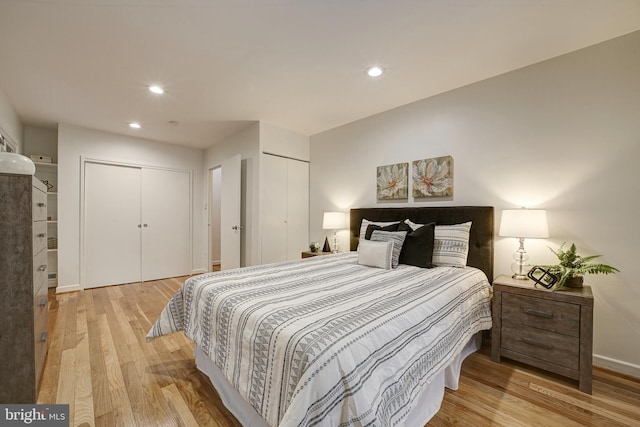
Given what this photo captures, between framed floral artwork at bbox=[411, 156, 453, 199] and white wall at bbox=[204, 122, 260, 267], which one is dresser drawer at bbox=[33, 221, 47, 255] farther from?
framed floral artwork at bbox=[411, 156, 453, 199]

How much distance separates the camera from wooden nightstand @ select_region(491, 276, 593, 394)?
5.57ft

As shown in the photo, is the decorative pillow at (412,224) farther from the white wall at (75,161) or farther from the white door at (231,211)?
the white wall at (75,161)

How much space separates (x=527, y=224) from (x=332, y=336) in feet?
6.13

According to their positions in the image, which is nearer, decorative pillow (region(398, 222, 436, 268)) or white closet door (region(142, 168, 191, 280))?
decorative pillow (region(398, 222, 436, 268))

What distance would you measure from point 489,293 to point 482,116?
1.66 meters

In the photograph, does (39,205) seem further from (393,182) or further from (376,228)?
(393,182)

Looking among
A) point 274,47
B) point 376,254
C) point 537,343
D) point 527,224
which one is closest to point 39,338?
point 376,254

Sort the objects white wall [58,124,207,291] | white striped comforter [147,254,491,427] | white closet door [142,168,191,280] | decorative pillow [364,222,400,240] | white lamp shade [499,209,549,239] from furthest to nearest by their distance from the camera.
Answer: white closet door [142,168,191,280]
white wall [58,124,207,291]
decorative pillow [364,222,400,240]
white lamp shade [499,209,549,239]
white striped comforter [147,254,491,427]

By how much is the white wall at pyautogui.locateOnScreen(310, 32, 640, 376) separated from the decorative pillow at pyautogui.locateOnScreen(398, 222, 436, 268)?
1.99ft

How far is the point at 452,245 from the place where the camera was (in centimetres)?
240

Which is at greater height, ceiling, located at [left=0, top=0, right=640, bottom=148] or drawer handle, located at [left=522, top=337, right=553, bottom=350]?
ceiling, located at [left=0, top=0, right=640, bottom=148]

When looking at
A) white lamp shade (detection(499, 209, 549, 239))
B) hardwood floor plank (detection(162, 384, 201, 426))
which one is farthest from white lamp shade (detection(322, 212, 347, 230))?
hardwood floor plank (detection(162, 384, 201, 426))

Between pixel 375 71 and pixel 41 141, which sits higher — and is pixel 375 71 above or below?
above

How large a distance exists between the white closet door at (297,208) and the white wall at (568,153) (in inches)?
71.6
